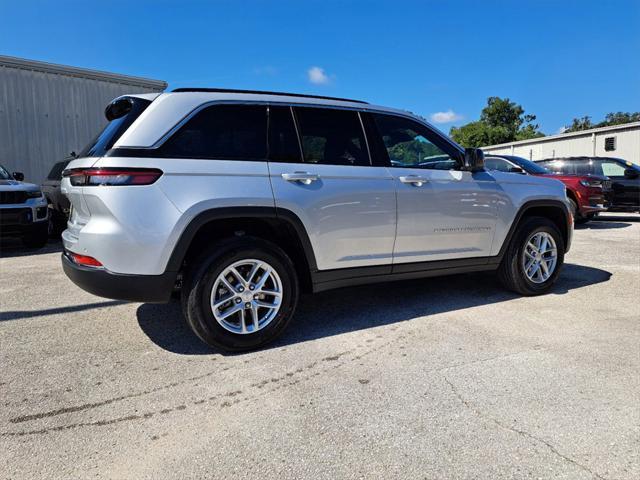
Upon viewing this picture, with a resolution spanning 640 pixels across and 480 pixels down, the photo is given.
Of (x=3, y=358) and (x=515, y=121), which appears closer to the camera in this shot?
(x=3, y=358)

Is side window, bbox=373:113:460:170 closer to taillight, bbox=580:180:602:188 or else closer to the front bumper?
the front bumper

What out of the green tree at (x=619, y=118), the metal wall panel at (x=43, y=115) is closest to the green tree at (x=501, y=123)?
the green tree at (x=619, y=118)

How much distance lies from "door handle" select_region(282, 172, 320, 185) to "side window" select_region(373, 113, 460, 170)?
2.70 feet

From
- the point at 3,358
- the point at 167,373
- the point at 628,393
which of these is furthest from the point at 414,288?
the point at 3,358

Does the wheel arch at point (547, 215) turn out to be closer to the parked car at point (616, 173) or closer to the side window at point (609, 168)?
the parked car at point (616, 173)

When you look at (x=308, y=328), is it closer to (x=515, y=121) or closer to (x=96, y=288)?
(x=96, y=288)

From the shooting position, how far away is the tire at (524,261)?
4473 mm

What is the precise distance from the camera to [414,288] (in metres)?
4.90

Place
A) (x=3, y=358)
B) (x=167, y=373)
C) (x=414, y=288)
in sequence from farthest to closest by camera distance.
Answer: (x=414, y=288), (x=3, y=358), (x=167, y=373)

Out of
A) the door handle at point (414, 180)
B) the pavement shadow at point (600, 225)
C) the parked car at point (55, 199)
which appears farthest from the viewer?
the pavement shadow at point (600, 225)

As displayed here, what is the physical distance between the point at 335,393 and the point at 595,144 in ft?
78.2

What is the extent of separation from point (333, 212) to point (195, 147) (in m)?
1.10

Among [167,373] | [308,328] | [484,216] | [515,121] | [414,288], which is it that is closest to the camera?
[167,373]

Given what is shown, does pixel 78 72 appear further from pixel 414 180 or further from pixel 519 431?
pixel 519 431
